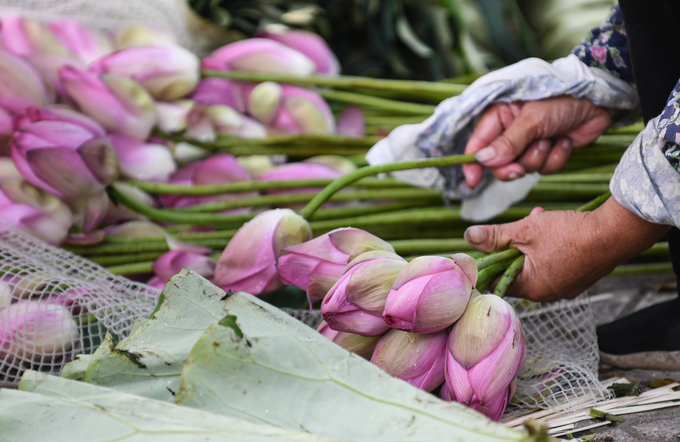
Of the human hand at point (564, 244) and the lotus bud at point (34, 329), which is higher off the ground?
the human hand at point (564, 244)

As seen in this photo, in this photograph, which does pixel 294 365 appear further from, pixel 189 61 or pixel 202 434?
pixel 189 61

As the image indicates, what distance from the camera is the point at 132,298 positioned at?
0.55m

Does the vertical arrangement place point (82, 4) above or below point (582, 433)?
above

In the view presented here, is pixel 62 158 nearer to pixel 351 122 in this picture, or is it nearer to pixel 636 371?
pixel 351 122

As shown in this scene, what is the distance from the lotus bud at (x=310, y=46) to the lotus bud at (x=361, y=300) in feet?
2.16

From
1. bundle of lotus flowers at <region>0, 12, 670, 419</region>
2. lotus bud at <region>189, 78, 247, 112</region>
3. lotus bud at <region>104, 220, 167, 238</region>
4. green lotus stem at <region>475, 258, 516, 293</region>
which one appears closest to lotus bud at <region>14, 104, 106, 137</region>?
bundle of lotus flowers at <region>0, 12, 670, 419</region>

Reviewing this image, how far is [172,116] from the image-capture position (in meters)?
0.77

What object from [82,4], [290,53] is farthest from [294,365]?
[82,4]

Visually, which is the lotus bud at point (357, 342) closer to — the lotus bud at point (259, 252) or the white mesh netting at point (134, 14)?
the lotus bud at point (259, 252)

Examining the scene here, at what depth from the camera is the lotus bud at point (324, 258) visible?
0.43m

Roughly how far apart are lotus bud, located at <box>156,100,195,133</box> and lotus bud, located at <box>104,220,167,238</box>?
17cm

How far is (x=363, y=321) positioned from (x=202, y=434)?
0.14 meters

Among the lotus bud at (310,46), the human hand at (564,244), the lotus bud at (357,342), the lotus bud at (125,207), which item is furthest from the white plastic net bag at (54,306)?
the lotus bud at (310,46)

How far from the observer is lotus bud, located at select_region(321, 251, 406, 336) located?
37 centimetres
